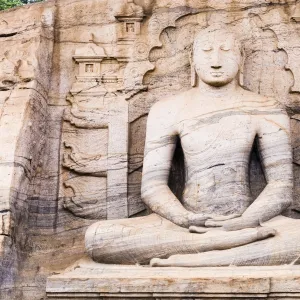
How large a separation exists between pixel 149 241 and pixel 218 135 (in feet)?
4.26

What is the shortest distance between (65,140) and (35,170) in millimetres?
526

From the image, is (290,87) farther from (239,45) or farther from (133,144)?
(133,144)

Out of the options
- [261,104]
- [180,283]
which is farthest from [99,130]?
[180,283]

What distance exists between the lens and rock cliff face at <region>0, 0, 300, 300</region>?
30.8 ft

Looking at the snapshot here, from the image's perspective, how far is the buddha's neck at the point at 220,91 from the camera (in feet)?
30.6

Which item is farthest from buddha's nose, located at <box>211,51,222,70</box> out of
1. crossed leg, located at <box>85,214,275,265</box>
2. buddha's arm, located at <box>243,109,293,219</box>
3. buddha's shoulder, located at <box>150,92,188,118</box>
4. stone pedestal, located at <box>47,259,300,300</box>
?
stone pedestal, located at <box>47,259,300,300</box>

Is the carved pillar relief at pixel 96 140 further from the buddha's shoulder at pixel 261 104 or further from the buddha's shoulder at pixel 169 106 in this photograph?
the buddha's shoulder at pixel 261 104

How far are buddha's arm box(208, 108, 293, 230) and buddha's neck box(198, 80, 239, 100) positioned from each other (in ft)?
1.36

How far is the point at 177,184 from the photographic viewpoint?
9422 millimetres

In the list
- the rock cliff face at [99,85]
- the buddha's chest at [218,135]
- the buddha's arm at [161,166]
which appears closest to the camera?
the buddha's arm at [161,166]

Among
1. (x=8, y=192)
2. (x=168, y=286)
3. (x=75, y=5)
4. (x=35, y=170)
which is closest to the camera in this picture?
(x=168, y=286)

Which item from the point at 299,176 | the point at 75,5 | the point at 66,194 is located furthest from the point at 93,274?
the point at 75,5

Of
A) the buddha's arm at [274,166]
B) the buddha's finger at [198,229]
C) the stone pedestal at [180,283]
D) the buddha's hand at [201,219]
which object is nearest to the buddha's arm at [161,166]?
the buddha's hand at [201,219]

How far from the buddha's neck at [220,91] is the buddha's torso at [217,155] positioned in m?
0.13
